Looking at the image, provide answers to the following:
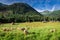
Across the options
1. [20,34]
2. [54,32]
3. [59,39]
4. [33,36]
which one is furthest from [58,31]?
[20,34]

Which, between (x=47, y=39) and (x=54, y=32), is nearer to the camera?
(x=47, y=39)

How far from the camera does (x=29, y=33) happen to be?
102 feet

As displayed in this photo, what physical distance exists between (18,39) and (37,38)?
10.2ft

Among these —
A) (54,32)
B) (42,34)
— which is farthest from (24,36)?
(54,32)

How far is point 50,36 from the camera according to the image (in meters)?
29.6

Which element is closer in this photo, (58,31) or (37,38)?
(37,38)

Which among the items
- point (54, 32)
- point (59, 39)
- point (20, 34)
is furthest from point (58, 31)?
point (20, 34)

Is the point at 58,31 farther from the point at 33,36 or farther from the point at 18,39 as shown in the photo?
the point at 18,39

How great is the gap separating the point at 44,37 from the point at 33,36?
1.85 metres

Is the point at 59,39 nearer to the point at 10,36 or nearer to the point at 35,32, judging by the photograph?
the point at 35,32

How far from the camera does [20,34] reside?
3052 centimetres

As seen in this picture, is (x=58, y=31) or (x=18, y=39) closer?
(x=18, y=39)

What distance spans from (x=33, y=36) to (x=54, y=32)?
3849mm

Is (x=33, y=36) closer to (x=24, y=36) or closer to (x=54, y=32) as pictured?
(x=24, y=36)
